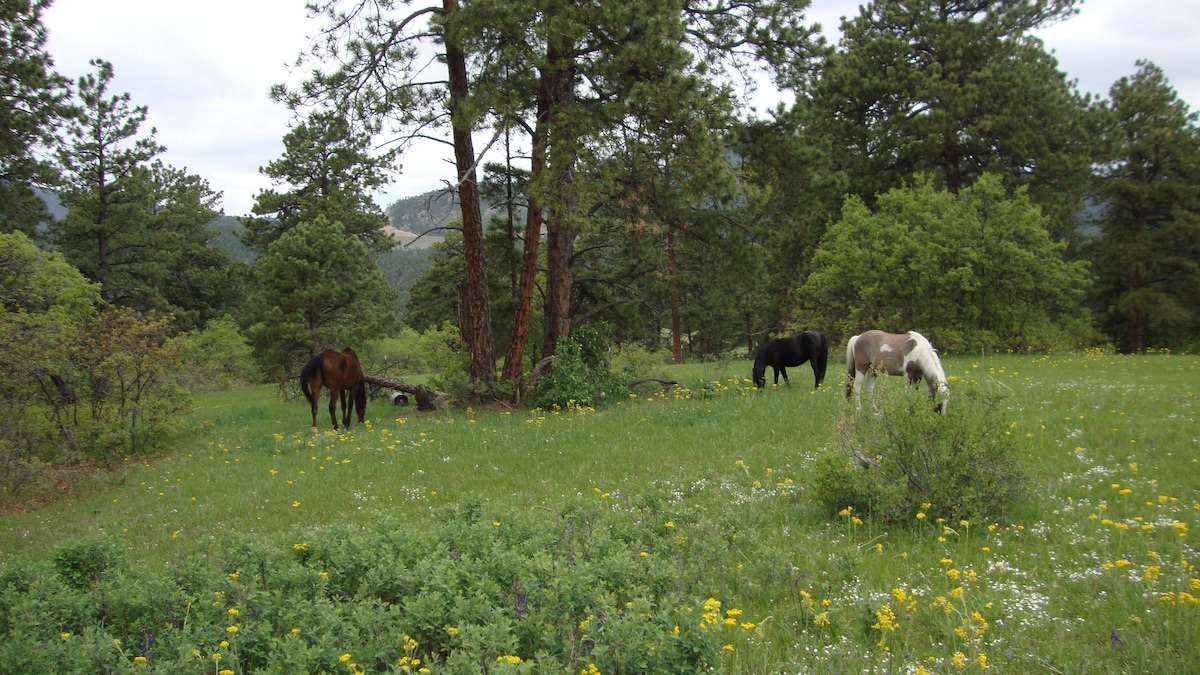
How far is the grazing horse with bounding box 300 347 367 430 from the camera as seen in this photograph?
14492mm

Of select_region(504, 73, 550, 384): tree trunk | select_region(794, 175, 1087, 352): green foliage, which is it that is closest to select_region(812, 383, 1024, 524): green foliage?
select_region(504, 73, 550, 384): tree trunk

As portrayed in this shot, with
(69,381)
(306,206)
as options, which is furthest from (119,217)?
(69,381)

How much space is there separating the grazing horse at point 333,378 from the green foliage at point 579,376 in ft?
12.8

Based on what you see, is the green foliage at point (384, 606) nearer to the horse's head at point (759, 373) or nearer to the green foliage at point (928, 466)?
the green foliage at point (928, 466)

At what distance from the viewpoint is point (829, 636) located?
153 inches

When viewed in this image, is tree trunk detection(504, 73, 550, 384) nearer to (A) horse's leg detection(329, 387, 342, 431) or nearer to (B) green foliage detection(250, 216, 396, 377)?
(A) horse's leg detection(329, 387, 342, 431)

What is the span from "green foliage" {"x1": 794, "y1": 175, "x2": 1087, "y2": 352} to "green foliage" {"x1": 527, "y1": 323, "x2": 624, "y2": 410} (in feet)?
41.0

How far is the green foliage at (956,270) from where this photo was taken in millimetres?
22797

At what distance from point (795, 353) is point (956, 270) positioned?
11.3 metres

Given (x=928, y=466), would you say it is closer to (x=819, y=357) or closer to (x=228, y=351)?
(x=819, y=357)

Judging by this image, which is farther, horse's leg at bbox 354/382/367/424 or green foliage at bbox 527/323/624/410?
horse's leg at bbox 354/382/367/424

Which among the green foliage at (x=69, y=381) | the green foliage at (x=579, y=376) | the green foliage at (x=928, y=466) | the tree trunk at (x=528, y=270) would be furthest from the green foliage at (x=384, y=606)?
the tree trunk at (x=528, y=270)

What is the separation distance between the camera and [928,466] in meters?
6.05

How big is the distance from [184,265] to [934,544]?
5027 centimetres
